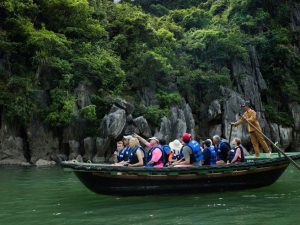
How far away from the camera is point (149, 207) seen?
9188 mm

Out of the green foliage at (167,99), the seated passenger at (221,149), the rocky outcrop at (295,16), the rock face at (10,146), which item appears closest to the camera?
the seated passenger at (221,149)

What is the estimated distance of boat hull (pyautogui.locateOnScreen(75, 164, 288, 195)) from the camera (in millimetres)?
10344

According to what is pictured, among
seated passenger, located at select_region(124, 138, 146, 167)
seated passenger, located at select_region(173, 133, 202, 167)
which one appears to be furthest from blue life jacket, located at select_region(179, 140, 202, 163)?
seated passenger, located at select_region(124, 138, 146, 167)

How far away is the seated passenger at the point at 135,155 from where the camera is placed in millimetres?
10602

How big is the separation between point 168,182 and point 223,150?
7.25ft

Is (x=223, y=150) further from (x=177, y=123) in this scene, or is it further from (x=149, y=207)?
(x=177, y=123)

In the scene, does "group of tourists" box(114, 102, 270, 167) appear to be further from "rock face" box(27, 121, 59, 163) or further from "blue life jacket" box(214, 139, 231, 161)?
"rock face" box(27, 121, 59, 163)

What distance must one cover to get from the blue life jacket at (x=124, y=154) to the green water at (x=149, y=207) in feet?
3.96

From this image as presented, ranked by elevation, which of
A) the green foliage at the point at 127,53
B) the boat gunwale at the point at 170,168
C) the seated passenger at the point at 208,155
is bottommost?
the boat gunwale at the point at 170,168

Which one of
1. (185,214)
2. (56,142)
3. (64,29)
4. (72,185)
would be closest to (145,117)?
(56,142)

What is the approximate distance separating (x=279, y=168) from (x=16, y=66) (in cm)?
1858

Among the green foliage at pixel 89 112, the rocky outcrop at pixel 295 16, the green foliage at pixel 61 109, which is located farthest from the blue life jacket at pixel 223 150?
the rocky outcrop at pixel 295 16

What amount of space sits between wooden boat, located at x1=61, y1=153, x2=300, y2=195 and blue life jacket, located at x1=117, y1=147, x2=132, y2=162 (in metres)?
0.96

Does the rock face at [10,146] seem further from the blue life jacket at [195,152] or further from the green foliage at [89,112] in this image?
the blue life jacket at [195,152]
